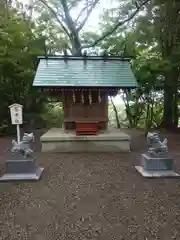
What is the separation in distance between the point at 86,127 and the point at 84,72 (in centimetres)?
201

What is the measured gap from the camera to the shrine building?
26.9 feet

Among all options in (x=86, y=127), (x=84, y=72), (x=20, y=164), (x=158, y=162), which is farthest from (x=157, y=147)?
(x=84, y=72)

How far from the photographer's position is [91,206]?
3.89m

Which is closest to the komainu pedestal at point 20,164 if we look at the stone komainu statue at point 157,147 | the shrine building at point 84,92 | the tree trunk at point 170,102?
the stone komainu statue at point 157,147

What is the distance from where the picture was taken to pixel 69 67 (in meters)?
9.23

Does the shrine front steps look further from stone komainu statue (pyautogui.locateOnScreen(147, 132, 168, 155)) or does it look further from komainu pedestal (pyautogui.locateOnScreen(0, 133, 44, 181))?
komainu pedestal (pyautogui.locateOnScreen(0, 133, 44, 181))

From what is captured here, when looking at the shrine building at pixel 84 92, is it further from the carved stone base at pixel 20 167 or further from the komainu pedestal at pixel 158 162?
the carved stone base at pixel 20 167

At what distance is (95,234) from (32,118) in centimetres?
971

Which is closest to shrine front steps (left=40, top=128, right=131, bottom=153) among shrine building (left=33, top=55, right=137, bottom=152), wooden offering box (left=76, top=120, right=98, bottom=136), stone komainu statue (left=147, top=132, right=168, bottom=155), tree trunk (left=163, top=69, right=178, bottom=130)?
shrine building (left=33, top=55, right=137, bottom=152)

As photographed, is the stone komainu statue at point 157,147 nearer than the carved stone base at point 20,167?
No

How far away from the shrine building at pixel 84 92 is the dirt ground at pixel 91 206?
1.99 metres

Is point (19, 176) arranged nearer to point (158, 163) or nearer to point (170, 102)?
point (158, 163)

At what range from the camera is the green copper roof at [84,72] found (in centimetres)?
840

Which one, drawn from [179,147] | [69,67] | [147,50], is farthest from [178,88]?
[69,67]
